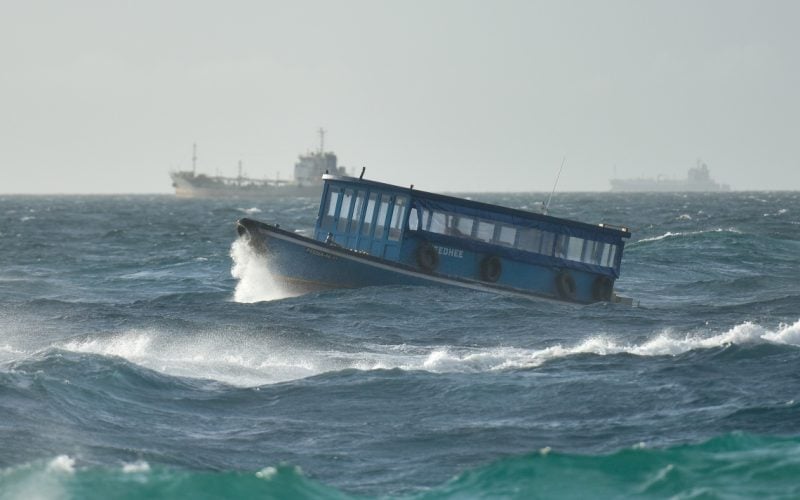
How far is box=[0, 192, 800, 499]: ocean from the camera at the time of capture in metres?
14.3

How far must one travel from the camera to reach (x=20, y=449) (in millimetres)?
14961

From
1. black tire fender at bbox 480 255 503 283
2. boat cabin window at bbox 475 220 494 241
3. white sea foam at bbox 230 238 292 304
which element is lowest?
white sea foam at bbox 230 238 292 304

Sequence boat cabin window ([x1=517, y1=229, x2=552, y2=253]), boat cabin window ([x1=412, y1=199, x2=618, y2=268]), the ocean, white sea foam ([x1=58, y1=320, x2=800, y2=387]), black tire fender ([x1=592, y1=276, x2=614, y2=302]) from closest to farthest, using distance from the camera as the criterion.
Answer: the ocean < white sea foam ([x1=58, y1=320, x2=800, y2=387]) < boat cabin window ([x1=412, y1=199, x2=618, y2=268]) < boat cabin window ([x1=517, y1=229, x2=552, y2=253]) < black tire fender ([x1=592, y1=276, x2=614, y2=302])

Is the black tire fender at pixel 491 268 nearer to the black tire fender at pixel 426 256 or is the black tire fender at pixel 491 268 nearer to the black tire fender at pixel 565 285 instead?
the black tire fender at pixel 426 256

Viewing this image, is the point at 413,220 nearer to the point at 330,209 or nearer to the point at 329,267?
the point at 329,267

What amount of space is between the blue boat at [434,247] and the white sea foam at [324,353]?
24.2 ft

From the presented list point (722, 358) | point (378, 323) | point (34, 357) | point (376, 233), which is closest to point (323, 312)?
point (378, 323)

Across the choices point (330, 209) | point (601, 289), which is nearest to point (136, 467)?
point (330, 209)

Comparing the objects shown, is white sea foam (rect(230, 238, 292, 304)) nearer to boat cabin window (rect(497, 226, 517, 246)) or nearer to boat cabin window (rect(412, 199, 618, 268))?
boat cabin window (rect(412, 199, 618, 268))

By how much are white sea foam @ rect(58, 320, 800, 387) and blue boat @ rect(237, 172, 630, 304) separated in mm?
7363

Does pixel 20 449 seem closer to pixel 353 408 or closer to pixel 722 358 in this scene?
pixel 353 408

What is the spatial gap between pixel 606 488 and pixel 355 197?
68.1 ft

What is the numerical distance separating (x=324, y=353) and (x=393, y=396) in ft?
15.3

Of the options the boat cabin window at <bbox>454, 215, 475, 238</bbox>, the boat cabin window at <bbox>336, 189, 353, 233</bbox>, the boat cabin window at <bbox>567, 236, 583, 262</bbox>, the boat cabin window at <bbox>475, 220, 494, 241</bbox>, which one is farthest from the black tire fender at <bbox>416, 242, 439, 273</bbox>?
the boat cabin window at <bbox>567, 236, 583, 262</bbox>
